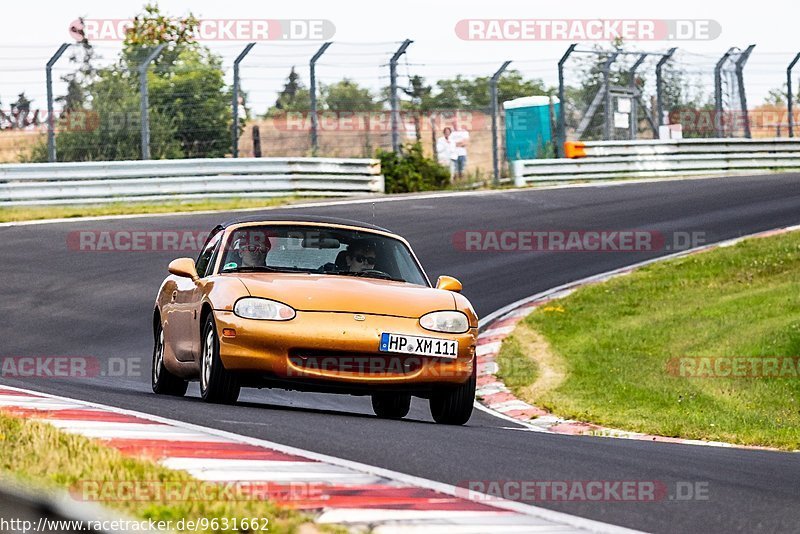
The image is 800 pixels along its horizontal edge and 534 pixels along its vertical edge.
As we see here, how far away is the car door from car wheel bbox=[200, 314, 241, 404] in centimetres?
27

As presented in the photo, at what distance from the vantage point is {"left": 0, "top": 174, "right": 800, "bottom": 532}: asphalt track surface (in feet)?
19.7

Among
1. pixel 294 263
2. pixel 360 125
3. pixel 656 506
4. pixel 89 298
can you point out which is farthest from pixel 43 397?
pixel 360 125

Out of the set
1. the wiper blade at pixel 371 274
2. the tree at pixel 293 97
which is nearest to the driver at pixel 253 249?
the wiper blade at pixel 371 274

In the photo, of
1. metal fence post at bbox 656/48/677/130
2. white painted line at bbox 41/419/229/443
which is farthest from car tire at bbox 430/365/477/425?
metal fence post at bbox 656/48/677/130

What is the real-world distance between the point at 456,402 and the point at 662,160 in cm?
2159

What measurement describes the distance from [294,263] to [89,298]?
23.4 ft

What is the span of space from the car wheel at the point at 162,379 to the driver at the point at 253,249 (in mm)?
1334

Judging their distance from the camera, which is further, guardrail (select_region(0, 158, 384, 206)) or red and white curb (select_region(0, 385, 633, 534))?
guardrail (select_region(0, 158, 384, 206))

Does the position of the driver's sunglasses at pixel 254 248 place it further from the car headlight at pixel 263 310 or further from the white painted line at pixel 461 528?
the white painted line at pixel 461 528

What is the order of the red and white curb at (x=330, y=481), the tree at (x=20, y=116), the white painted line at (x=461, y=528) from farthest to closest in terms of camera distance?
the tree at (x=20, y=116) < the red and white curb at (x=330, y=481) < the white painted line at (x=461, y=528)

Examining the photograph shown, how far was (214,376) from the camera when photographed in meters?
8.67

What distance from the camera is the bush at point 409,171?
27.8 meters

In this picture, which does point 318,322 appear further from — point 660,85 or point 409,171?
point 660,85

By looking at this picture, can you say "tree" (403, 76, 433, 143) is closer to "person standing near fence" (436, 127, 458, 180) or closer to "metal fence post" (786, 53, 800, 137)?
"person standing near fence" (436, 127, 458, 180)
